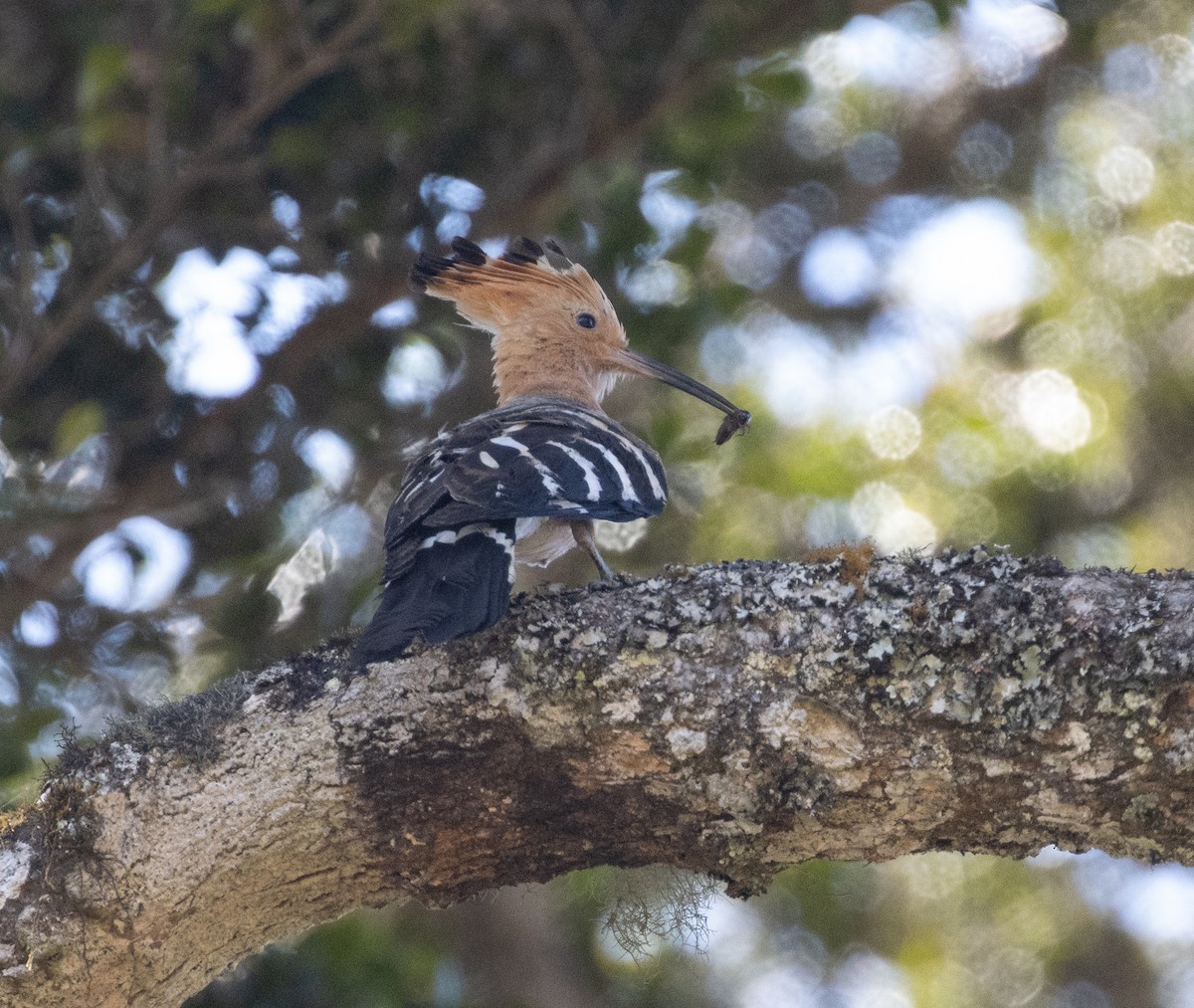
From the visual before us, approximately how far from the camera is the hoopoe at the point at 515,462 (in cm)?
250

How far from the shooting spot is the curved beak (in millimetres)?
3932

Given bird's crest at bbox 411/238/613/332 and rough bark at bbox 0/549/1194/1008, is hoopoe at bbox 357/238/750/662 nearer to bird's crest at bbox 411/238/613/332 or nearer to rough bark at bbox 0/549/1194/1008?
bird's crest at bbox 411/238/613/332

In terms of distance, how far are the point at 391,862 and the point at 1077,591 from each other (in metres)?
1.17

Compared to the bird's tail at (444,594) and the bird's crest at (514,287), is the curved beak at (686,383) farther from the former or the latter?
the bird's tail at (444,594)

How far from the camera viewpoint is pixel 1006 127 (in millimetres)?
6348

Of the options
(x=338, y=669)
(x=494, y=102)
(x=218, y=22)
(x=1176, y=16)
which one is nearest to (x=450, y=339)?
(x=494, y=102)

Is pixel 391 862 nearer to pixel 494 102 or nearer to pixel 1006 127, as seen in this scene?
pixel 494 102

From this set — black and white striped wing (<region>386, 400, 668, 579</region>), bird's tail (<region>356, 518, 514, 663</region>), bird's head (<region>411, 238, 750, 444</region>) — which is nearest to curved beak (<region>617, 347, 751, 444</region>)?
bird's head (<region>411, 238, 750, 444</region>)

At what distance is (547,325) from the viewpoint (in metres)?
4.48

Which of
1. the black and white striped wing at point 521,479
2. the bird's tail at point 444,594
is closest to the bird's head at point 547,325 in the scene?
the black and white striped wing at point 521,479

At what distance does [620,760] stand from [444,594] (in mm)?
412

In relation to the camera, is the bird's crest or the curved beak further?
the bird's crest

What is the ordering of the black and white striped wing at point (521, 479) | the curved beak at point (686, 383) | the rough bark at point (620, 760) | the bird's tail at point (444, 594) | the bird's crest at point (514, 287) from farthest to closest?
the bird's crest at point (514, 287) < the curved beak at point (686, 383) < the black and white striped wing at point (521, 479) < the bird's tail at point (444, 594) < the rough bark at point (620, 760)

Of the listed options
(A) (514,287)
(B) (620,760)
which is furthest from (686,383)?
(B) (620,760)
